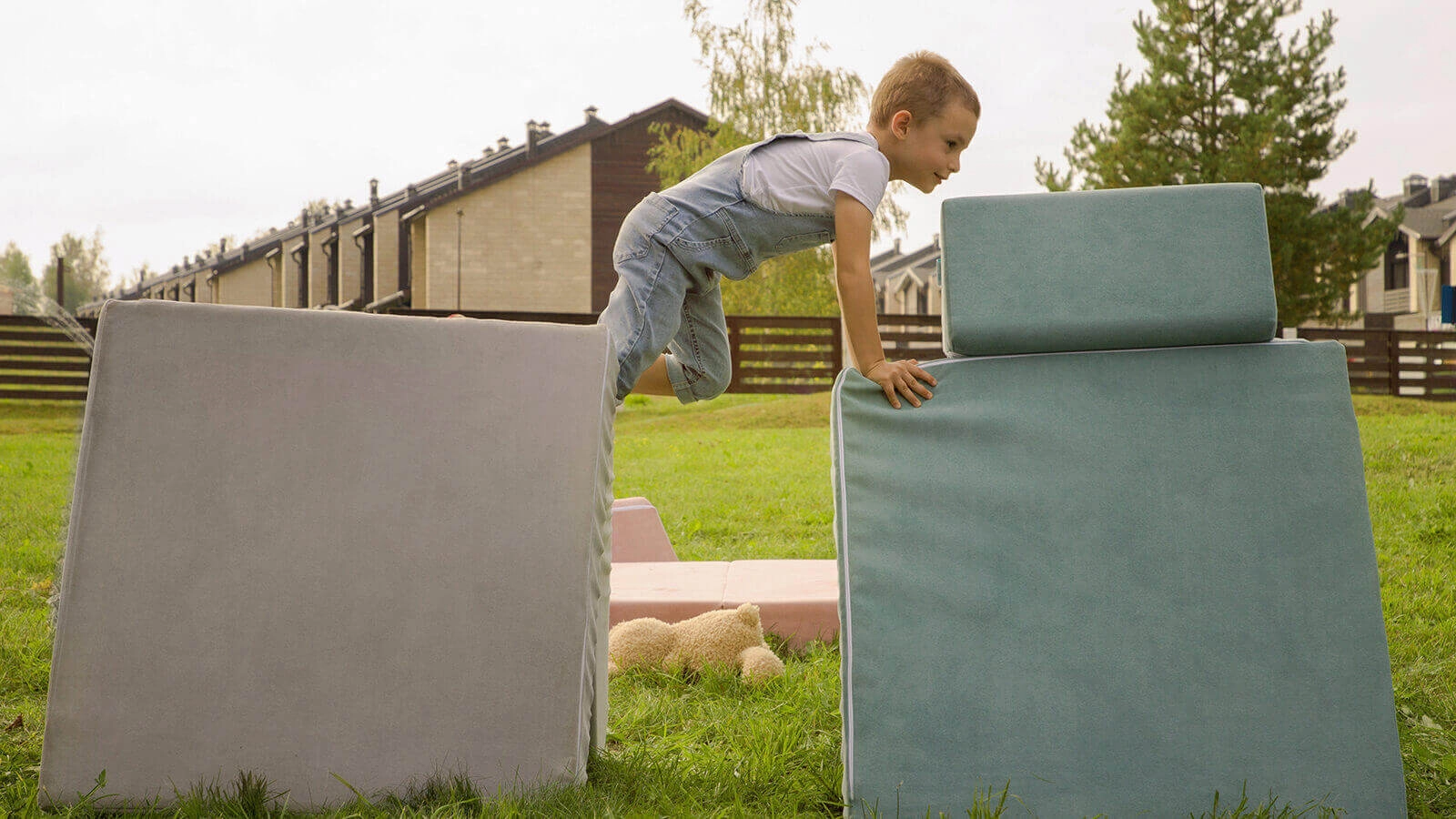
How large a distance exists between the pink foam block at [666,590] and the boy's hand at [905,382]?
1.34m

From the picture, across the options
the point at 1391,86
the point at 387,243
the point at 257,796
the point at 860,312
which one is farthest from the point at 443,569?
the point at 387,243

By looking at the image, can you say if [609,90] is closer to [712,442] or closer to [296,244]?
[296,244]

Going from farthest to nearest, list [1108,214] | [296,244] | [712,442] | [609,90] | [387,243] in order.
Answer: [296,244] → [387,243] → [609,90] → [712,442] → [1108,214]

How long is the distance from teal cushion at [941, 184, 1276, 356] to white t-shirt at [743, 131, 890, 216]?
50 centimetres

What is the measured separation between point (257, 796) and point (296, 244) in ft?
131

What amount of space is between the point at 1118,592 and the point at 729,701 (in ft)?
3.43

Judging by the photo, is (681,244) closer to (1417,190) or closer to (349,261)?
(349,261)

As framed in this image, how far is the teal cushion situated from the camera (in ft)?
5.79

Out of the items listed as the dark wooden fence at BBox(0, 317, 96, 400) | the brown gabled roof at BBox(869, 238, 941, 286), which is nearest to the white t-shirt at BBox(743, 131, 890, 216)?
the dark wooden fence at BBox(0, 317, 96, 400)

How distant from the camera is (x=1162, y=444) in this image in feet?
5.70

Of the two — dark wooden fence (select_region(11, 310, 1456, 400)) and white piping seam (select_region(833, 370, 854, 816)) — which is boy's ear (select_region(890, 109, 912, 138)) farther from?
dark wooden fence (select_region(11, 310, 1456, 400))

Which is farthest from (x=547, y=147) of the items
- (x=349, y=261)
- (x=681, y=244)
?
(x=681, y=244)

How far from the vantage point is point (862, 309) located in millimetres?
2107

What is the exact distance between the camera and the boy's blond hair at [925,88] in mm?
2447
